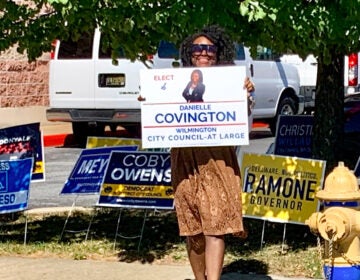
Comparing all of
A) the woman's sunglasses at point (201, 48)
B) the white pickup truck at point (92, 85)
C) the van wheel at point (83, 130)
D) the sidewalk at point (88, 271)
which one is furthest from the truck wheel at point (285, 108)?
the woman's sunglasses at point (201, 48)

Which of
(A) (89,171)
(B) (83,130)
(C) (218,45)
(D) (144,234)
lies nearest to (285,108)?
(B) (83,130)

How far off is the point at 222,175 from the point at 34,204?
5.27m

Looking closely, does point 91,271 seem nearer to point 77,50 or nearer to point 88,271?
point 88,271

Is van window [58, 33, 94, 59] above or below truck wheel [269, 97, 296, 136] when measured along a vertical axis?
above

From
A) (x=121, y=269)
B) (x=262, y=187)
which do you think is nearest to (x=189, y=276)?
(x=121, y=269)

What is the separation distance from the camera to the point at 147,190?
7.72 meters

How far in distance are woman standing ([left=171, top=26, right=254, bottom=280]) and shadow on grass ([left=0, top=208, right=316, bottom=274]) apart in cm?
133

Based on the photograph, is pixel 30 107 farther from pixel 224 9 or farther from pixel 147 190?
pixel 224 9

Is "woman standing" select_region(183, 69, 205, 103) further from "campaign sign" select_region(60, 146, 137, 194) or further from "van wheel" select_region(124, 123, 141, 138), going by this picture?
"van wheel" select_region(124, 123, 141, 138)

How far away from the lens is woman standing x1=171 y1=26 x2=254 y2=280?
5.55 metres

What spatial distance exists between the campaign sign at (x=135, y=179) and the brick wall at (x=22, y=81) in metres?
10.1

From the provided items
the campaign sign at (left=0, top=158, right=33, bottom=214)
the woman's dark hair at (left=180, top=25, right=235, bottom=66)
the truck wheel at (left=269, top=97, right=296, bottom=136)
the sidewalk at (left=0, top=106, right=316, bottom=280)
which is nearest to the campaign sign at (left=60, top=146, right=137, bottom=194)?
the campaign sign at (left=0, top=158, right=33, bottom=214)

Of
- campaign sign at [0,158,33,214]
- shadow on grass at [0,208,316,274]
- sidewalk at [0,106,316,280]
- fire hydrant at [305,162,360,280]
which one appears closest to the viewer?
fire hydrant at [305,162,360,280]

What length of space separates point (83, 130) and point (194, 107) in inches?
462
